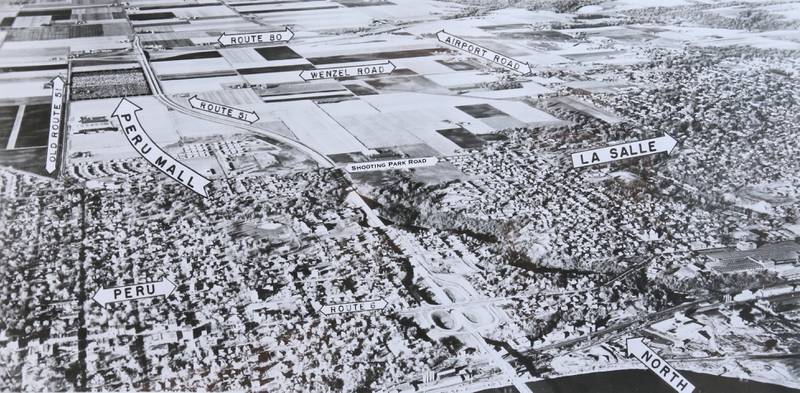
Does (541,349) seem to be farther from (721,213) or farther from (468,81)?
(468,81)

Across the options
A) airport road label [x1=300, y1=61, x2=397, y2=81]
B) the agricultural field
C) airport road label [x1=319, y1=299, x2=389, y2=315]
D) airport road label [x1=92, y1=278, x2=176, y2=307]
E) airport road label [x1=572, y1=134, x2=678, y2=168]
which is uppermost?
the agricultural field

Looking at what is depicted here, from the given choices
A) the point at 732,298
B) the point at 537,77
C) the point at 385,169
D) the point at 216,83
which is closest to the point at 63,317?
the point at 385,169

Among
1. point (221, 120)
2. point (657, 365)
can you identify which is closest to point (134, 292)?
point (221, 120)

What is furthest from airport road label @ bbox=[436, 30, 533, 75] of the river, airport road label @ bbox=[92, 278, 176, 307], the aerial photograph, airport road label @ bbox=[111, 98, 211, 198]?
airport road label @ bbox=[92, 278, 176, 307]

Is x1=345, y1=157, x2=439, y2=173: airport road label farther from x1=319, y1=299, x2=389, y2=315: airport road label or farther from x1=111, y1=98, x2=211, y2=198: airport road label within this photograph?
x1=319, y1=299, x2=389, y2=315: airport road label

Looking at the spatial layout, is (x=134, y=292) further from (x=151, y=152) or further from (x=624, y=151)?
(x=624, y=151)
